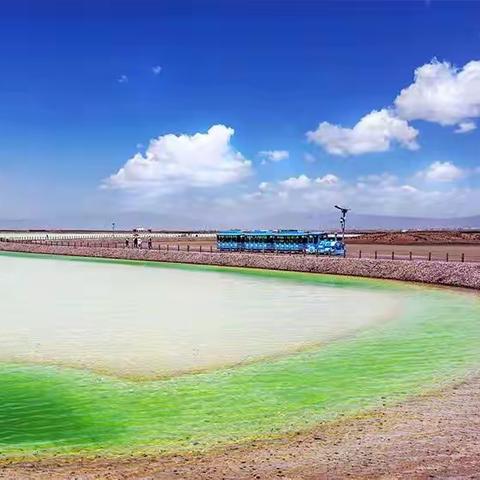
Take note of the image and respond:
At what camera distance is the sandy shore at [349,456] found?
10470mm

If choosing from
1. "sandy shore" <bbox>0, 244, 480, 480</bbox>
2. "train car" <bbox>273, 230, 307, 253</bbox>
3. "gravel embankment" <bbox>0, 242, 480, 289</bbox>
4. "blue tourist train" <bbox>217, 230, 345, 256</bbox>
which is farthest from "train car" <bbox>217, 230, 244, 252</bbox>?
"sandy shore" <bbox>0, 244, 480, 480</bbox>

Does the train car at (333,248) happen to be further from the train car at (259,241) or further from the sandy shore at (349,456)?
the sandy shore at (349,456)

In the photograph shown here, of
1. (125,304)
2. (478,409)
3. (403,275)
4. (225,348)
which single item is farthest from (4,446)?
(403,275)

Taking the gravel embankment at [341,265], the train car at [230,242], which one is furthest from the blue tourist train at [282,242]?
the gravel embankment at [341,265]

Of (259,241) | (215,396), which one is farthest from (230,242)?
(215,396)

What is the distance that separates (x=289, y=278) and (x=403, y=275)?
994 centimetres

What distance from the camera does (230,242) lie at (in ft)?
306

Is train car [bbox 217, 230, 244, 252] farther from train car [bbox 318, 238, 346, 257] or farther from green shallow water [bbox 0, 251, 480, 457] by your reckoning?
green shallow water [bbox 0, 251, 480, 457]

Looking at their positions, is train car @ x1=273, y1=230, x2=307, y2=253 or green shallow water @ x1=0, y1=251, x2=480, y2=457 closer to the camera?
green shallow water @ x1=0, y1=251, x2=480, y2=457

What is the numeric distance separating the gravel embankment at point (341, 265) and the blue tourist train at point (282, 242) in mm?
3438

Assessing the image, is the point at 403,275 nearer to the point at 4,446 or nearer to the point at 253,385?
the point at 253,385

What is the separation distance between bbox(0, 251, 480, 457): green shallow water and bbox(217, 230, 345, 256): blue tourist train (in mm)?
52079

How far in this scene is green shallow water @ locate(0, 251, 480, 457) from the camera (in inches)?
503

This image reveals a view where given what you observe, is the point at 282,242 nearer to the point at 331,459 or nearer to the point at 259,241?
the point at 259,241
